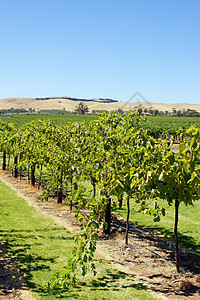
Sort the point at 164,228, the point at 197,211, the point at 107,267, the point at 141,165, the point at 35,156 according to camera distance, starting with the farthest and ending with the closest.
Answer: the point at 35,156
the point at 197,211
the point at 164,228
the point at 107,267
the point at 141,165

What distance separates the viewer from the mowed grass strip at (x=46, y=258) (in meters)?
7.08

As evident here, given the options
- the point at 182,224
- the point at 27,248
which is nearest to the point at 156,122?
the point at 182,224

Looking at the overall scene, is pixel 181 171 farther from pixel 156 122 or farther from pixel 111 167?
pixel 156 122

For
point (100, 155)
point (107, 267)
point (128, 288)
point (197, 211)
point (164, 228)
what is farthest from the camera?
point (197, 211)

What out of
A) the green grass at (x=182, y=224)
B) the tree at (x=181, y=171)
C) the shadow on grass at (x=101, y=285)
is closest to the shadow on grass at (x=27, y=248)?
the shadow on grass at (x=101, y=285)

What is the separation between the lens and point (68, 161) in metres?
12.7

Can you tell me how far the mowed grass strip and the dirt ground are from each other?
29cm

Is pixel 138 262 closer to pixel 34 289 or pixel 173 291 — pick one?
pixel 173 291

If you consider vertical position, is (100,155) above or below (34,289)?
above

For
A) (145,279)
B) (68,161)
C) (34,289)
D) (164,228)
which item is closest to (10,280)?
(34,289)

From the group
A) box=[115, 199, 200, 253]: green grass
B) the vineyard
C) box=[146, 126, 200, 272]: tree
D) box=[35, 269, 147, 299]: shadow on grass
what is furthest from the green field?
box=[146, 126, 200, 272]: tree

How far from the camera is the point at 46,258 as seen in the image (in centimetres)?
894

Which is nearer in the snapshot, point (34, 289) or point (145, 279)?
point (34, 289)

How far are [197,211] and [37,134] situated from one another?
992 centimetres
